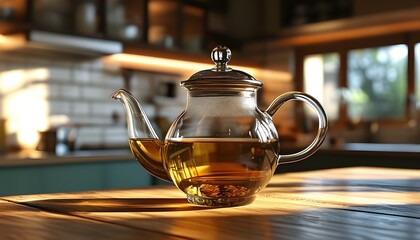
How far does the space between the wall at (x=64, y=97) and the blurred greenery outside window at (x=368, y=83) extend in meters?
1.27

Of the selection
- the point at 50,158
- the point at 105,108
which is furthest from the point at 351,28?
the point at 50,158

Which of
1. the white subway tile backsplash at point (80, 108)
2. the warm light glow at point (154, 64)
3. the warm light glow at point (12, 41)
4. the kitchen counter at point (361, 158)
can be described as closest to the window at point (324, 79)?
the warm light glow at point (154, 64)

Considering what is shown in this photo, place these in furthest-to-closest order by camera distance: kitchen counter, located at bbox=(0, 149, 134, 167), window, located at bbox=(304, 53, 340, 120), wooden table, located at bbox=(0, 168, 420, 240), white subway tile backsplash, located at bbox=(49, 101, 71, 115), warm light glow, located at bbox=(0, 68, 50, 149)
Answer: window, located at bbox=(304, 53, 340, 120)
white subway tile backsplash, located at bbox=(49, 101, 71, 115)
warm light glow, located at bbox=(0, 68, 50, 149)
kitchen counter, located at bbox=(0, 149, 134, 167)
wooden table, located at bbox=(0, 168, 420, 240)

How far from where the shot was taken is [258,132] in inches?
28.6

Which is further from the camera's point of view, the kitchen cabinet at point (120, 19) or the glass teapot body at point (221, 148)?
the kitchen cabinet at point (120, 19)

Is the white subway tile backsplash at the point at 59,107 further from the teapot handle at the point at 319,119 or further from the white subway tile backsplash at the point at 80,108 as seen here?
the teapot handle at the point at 319,119

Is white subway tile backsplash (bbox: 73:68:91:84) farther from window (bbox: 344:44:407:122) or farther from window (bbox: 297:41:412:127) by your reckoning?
window (bbox: 344:44:407:122)

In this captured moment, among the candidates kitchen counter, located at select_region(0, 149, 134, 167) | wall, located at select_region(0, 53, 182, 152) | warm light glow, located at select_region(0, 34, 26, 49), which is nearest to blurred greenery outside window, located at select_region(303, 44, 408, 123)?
wall, located at select_region(0, 53, 182, 152)

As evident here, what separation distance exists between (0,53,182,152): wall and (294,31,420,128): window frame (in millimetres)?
1166

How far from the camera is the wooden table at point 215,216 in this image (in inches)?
21.0

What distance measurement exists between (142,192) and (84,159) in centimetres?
150

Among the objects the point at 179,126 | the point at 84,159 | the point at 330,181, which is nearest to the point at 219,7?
the point at 84,159

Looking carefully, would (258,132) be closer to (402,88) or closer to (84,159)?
(84,159)

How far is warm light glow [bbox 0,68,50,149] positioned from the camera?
2.84m
